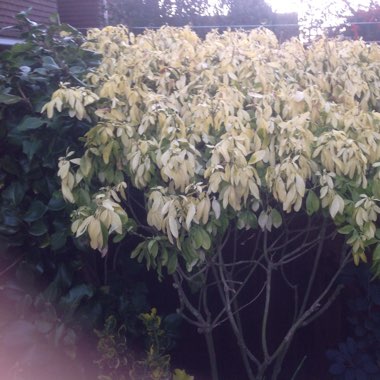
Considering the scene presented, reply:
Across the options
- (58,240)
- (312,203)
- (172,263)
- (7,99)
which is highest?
(7,99)

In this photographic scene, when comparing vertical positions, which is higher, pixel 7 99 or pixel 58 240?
pixel 7 99

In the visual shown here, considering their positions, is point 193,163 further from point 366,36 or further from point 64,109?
point 366,36

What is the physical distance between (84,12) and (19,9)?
139 inches

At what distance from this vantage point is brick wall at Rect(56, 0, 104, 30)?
10.3 m

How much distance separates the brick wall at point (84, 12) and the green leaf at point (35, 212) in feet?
23.2

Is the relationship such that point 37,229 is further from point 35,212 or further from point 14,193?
point 14,193

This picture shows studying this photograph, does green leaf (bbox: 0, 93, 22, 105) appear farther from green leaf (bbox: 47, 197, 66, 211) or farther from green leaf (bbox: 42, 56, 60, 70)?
green leaf (bbox: 47, 197, 66, 211)

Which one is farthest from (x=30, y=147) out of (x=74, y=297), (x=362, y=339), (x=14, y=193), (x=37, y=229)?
(x=362, y=339)

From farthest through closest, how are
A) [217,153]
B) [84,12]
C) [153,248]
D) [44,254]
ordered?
[84,12], [44,254], [153,248], [217,153]

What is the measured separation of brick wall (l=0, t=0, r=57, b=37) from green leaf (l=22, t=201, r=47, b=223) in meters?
2.66

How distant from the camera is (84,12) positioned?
10.4 m

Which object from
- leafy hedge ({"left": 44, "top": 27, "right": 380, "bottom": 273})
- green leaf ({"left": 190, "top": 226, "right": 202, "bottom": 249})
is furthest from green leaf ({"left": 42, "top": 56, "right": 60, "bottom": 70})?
green leaf ({"left": 190, "top": 226, "right": 202, "bottom": 249})

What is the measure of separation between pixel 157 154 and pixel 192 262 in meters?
0.59

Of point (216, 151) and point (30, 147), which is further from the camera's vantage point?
point (30, 147)
